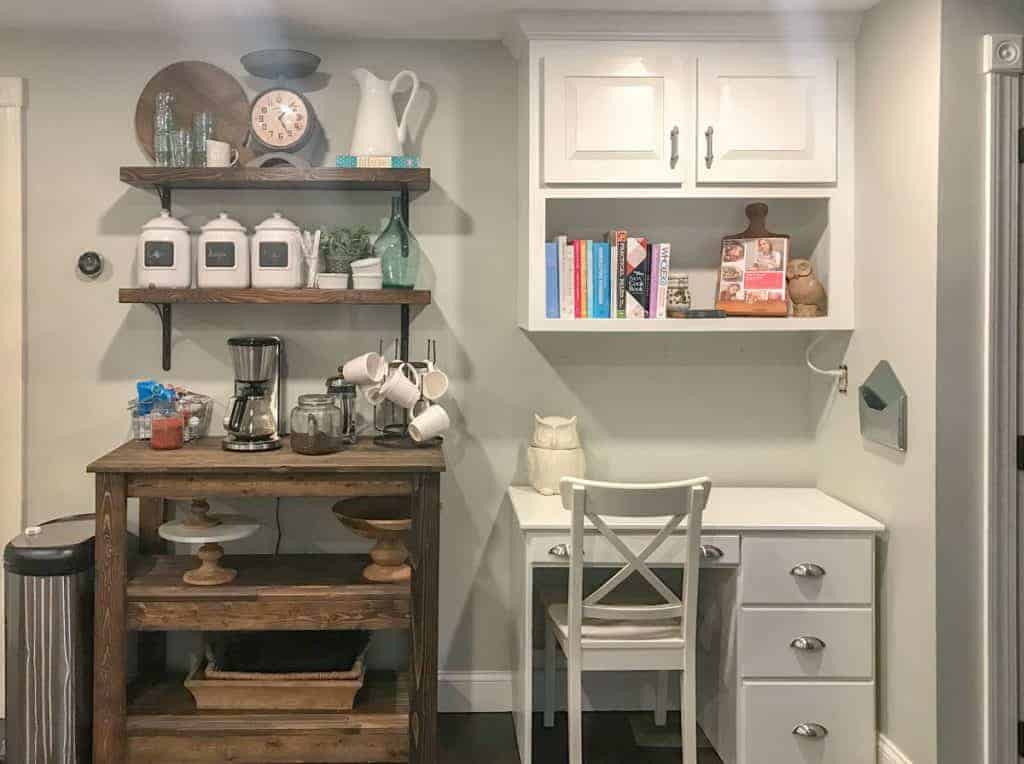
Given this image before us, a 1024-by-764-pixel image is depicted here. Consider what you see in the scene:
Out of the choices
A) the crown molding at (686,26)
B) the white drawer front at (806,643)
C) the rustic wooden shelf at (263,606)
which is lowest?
the white drawer front at (806,643)

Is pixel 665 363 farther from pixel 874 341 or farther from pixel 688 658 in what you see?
pixel 688 658

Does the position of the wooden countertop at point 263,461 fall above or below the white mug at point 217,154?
below

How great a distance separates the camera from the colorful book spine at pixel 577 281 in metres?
3.26

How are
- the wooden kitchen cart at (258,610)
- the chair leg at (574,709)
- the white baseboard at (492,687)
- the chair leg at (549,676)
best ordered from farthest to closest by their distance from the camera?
the white baseboard at (492,687)
the chair leg at (549,676)
the wooden kitchen cart at (258,610)
the chair leg at (574,709)

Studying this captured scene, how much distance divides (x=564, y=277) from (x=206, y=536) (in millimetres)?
1328

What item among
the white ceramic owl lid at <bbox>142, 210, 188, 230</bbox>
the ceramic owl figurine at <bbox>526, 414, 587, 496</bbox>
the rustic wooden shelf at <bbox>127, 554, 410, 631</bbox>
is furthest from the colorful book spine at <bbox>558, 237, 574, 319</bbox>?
the white ceramic owl lid at <bbox>142, 210, 188, 230</bbox>

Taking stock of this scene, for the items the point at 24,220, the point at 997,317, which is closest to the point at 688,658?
the point at 997,317

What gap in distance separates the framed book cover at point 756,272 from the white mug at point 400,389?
102cm

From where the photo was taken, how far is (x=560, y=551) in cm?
298

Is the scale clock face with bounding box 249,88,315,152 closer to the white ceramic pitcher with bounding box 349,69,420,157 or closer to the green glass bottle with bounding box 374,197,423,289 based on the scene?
the white ceramic pitcher with bounding box 349,69,420,157

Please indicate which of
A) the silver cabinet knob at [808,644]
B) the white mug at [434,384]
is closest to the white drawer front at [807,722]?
the silver cabinet knob at [808,644]

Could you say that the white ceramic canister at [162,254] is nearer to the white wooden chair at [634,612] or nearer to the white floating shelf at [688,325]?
the white floating shelf at [688,325]

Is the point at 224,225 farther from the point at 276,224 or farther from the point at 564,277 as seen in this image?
the point at 564,277

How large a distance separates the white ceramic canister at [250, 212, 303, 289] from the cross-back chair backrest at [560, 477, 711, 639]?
111 centimetres
